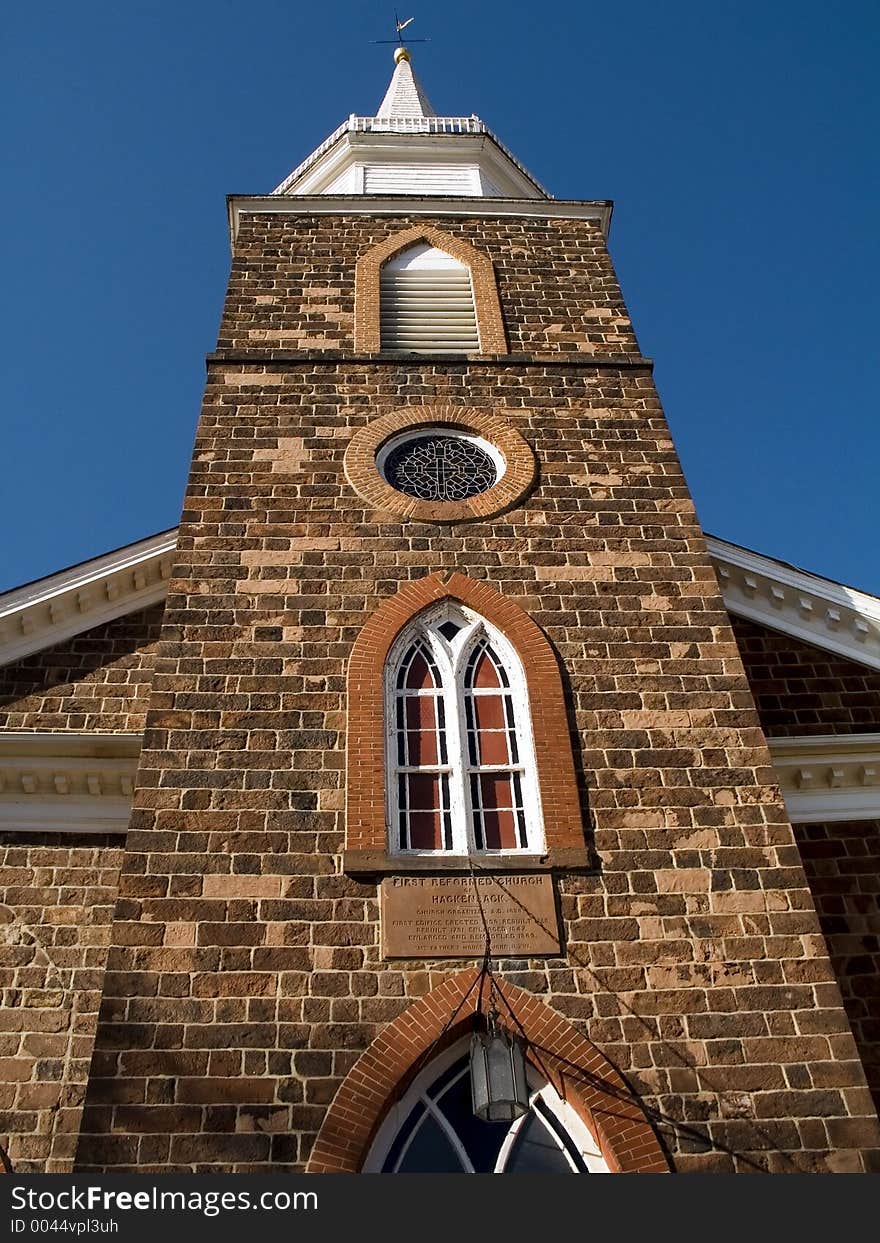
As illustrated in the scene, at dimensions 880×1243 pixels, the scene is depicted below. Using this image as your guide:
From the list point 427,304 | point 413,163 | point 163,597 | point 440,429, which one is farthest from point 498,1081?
point 413,163

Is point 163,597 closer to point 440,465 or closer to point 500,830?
point 440,465

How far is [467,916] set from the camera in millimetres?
7875

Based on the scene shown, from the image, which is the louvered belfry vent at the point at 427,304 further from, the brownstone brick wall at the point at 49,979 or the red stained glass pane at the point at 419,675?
the brownstone brick wall at the point at 49,979

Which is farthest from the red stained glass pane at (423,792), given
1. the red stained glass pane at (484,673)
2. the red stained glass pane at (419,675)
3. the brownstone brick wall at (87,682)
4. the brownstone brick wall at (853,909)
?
the brownstone brick wall at (853,909)

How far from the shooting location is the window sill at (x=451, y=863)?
26.3ft

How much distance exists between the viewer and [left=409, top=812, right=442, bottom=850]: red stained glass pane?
8.40 m

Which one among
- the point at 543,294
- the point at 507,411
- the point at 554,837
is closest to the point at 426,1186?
the point at 554,837

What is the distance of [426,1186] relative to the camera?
21.6 ft

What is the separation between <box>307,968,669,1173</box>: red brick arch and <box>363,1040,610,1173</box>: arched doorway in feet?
0.36

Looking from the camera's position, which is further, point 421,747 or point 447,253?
point 447,253

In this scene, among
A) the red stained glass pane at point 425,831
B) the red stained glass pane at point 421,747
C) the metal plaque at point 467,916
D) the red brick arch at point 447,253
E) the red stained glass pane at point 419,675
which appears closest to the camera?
the metal plaque at point 467,916

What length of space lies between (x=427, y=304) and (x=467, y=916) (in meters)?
8.57

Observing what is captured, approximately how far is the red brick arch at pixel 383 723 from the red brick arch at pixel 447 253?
4.19m

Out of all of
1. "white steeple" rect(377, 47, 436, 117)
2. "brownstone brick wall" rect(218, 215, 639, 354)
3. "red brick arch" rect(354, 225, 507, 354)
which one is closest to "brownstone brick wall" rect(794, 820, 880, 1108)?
"brownstone brick wall" rect(218, 215, 639, 354)
